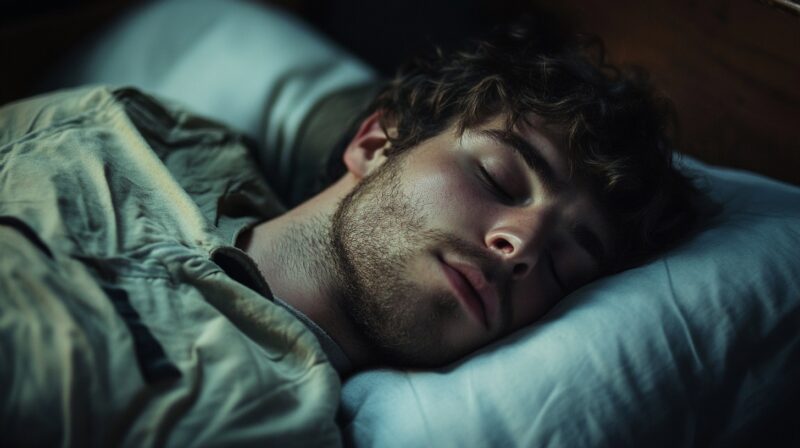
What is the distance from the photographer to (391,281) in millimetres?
842

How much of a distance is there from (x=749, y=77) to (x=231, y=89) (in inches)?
36.3

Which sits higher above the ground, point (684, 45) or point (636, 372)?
point (684, 45)

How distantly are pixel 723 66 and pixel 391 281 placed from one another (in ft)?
2.05

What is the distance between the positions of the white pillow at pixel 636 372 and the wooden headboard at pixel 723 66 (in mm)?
203

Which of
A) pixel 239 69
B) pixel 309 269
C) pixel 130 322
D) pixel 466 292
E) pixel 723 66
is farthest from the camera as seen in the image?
pixel 239 69

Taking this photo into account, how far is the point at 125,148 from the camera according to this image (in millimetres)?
953

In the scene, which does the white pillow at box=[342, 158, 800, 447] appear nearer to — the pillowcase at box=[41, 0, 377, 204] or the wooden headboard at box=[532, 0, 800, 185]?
the wooden headboard at box=[532, 0, 800, 185]

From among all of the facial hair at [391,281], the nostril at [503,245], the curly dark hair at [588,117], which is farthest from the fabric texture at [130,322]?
the curly dark hair at [588,117]

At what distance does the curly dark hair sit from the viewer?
922 mm

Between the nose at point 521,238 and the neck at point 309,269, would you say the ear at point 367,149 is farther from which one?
the nose at point 521,238

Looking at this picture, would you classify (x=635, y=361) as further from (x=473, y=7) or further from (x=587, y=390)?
(x=473, y=7)

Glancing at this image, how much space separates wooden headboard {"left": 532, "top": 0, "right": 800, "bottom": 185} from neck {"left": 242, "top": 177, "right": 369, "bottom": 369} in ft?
1.95

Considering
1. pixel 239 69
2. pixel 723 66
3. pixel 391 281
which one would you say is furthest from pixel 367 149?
pixel 723 66

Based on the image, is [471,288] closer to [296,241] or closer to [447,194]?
[447,194]
